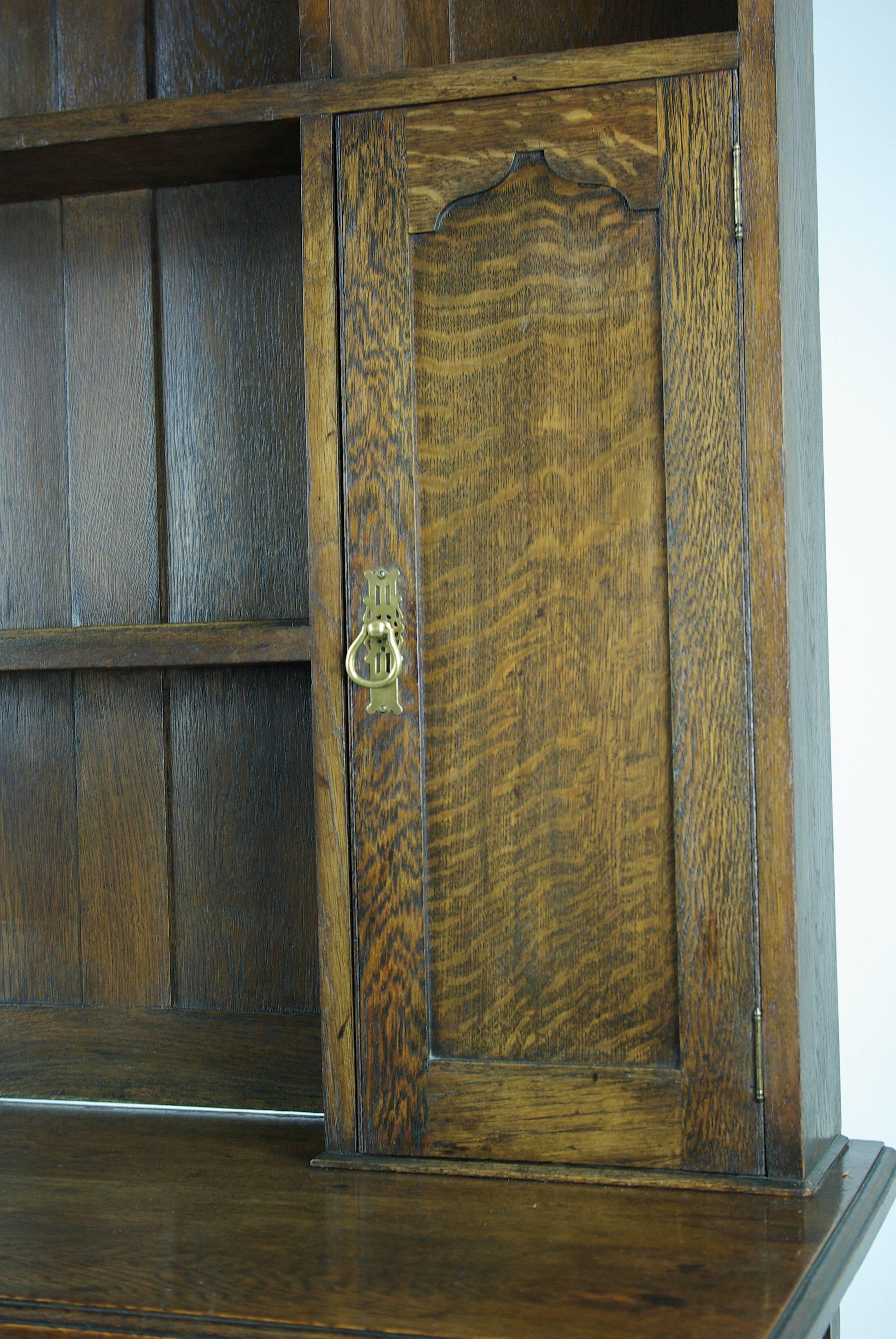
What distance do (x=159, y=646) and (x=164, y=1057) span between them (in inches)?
21.2

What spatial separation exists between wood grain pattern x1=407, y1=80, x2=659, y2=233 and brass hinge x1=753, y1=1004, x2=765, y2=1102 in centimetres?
76

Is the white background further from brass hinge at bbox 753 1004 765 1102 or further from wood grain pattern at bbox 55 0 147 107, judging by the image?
wood grain pattern at bbox 55 0 147 107

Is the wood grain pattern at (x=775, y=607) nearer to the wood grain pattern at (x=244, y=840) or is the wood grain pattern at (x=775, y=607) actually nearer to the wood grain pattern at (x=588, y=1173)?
the wood grain pattern at (x=588, y=1173)

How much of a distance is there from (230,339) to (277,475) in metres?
0.18

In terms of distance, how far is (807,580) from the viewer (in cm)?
140

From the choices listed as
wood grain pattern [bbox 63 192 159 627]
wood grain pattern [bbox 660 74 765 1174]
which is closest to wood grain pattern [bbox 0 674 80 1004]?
wood grain pattern [bbox 63 192 159 627]

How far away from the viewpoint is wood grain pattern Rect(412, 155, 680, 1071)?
4.25ft

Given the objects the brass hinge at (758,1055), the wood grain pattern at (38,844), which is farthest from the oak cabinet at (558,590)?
the wood grain pattern at (38,844)

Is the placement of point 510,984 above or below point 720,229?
below

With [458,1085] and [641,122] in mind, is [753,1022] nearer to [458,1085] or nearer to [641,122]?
[458,1085]

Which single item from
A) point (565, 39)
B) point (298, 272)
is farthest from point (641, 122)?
point (298, 272)

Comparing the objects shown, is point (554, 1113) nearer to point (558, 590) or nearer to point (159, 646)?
point (558, 590)

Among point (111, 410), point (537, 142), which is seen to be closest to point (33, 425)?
point (111, 410)

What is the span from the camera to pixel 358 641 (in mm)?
1347
